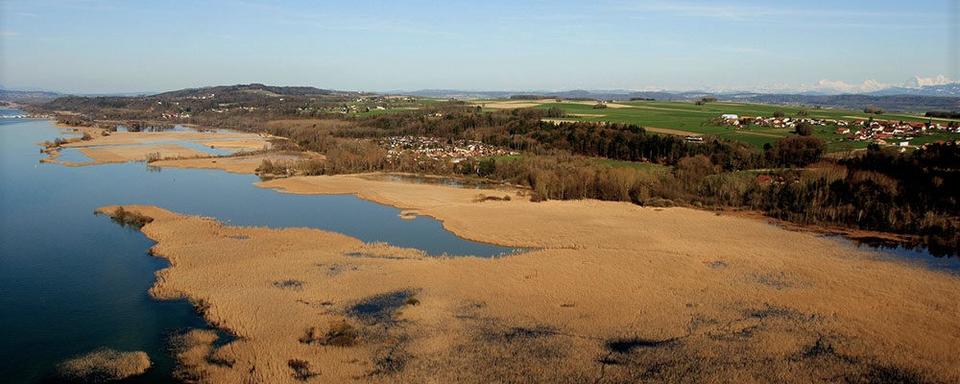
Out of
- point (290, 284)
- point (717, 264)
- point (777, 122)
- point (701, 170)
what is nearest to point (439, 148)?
point (701, 170)

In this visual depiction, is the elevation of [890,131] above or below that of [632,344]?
above

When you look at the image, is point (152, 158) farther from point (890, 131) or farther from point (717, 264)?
point (890, 131)

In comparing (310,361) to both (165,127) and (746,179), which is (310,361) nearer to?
(746,179)

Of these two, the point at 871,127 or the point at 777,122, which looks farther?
the point at 777,122

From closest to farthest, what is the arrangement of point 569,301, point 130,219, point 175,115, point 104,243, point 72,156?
point 569,301 → point 104,243 → point 130,219 → point 72,156 → point 175,115

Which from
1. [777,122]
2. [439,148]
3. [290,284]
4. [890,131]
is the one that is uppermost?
[777,122]

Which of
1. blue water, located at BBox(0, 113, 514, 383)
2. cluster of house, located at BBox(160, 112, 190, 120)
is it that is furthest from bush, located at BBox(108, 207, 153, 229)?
cluster of house, located at BBox(160, 112, 190, 120)

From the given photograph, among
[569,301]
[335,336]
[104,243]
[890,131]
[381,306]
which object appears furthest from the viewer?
[890,131]

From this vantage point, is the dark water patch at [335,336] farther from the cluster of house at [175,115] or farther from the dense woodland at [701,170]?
the cluster of house at [175,115]
